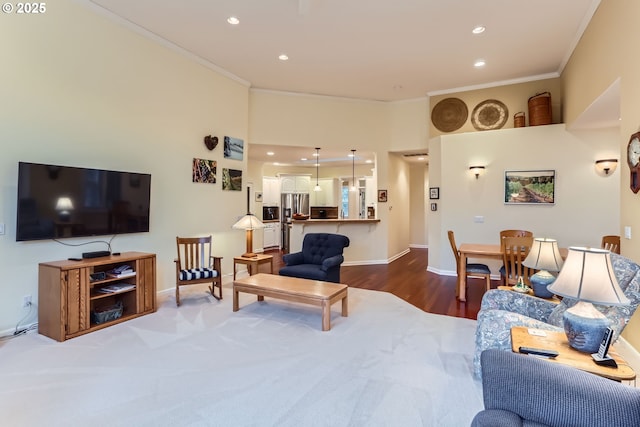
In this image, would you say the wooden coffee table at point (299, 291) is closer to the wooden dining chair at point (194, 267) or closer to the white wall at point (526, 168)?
the wooden dining chair at point (194, 267)

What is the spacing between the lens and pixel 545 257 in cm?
274

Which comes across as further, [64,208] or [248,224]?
[248,224]

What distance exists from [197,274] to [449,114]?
5.69 meters

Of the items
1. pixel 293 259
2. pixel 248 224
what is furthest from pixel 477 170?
pixel 248 224

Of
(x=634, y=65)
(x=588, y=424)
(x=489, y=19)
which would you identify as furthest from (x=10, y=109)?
(x=634, y=65)

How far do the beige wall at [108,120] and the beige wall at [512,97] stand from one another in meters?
4.48

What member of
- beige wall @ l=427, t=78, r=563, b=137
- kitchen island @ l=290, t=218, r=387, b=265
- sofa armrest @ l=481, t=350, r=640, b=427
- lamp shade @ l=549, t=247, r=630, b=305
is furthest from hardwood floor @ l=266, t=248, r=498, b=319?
beige wall @ l=427, t=78, r=563, b=137

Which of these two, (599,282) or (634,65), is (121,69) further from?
(634,65)

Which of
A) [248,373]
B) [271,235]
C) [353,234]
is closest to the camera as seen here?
[248,373]

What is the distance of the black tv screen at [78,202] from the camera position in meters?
3.29

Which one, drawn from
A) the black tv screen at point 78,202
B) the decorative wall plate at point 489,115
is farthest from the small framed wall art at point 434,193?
the black tv screen at point 78,202

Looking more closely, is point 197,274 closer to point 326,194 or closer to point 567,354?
point 567,354

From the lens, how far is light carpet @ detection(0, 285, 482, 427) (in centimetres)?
210

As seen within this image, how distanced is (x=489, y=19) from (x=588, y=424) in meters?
4.50
